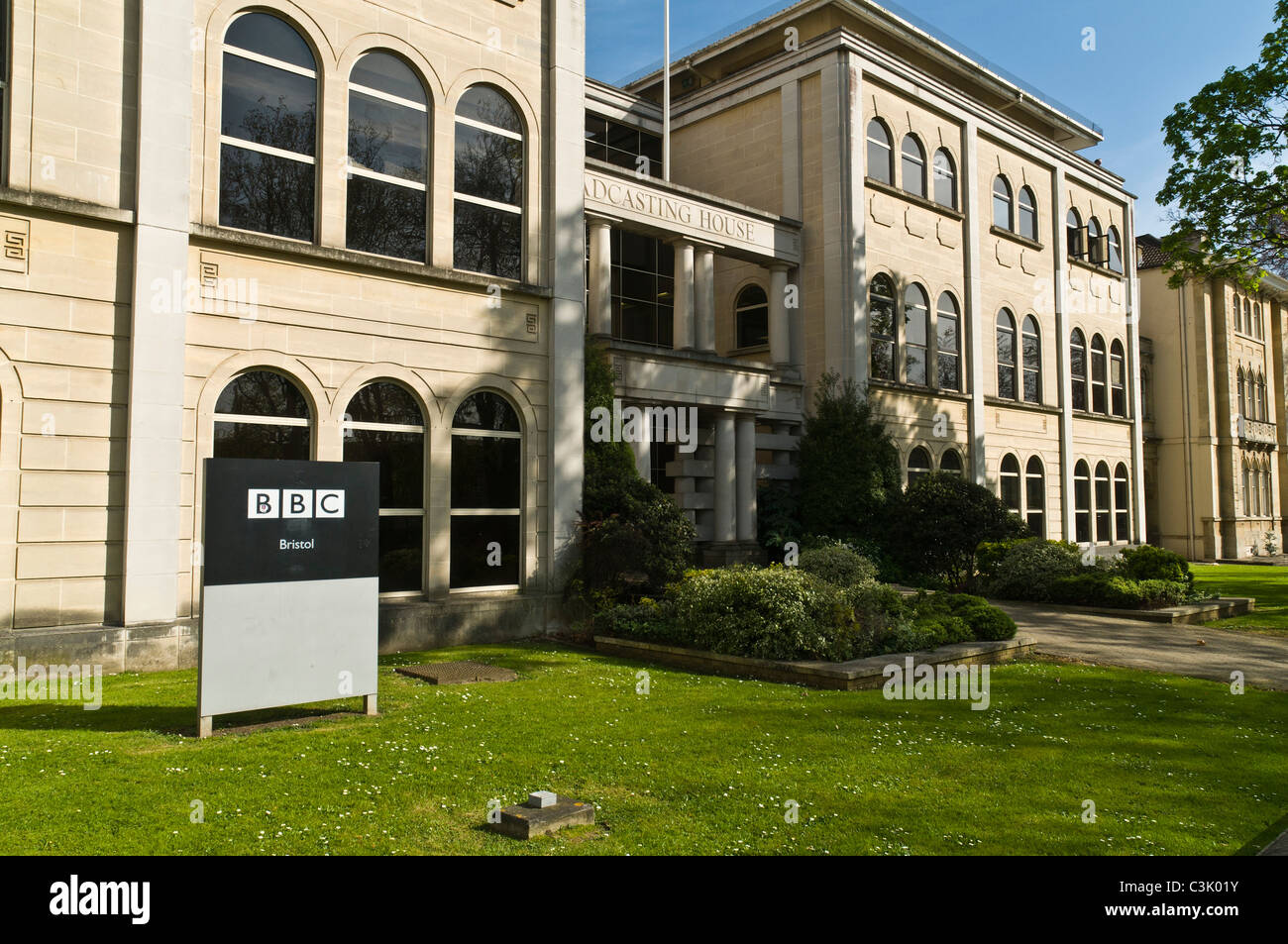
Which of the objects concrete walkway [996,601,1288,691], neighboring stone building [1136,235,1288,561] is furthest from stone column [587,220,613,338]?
neighboring stone building [1136,235,1288,561]

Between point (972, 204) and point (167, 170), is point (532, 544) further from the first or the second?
point (972, 204)

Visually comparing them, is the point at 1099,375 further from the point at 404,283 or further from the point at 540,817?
the point at 540,817

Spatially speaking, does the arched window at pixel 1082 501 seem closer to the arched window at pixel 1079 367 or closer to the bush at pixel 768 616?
the arched window at pixel 1079 367

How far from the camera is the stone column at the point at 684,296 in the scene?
67.3ft

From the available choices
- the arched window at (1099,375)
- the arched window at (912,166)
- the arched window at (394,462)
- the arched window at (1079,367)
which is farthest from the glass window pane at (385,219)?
the arched window at (1099,375)

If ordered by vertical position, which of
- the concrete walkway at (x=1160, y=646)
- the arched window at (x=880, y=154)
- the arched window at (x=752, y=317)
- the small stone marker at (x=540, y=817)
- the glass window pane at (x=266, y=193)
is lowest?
the concrete walkway at (x=1160, y=646)

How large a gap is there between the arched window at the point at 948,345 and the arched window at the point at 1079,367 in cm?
827

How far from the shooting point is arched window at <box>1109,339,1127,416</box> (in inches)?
1410

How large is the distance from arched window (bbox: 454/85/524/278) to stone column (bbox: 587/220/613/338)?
10.8 feet

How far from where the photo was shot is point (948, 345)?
27.6 meters

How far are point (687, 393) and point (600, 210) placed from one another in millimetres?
4216

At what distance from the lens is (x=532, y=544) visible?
15516mm

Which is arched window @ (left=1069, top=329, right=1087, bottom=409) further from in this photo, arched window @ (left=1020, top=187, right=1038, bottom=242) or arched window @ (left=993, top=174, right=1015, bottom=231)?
arched window @ (left=993, top=174, right=1015, bottom=231)
